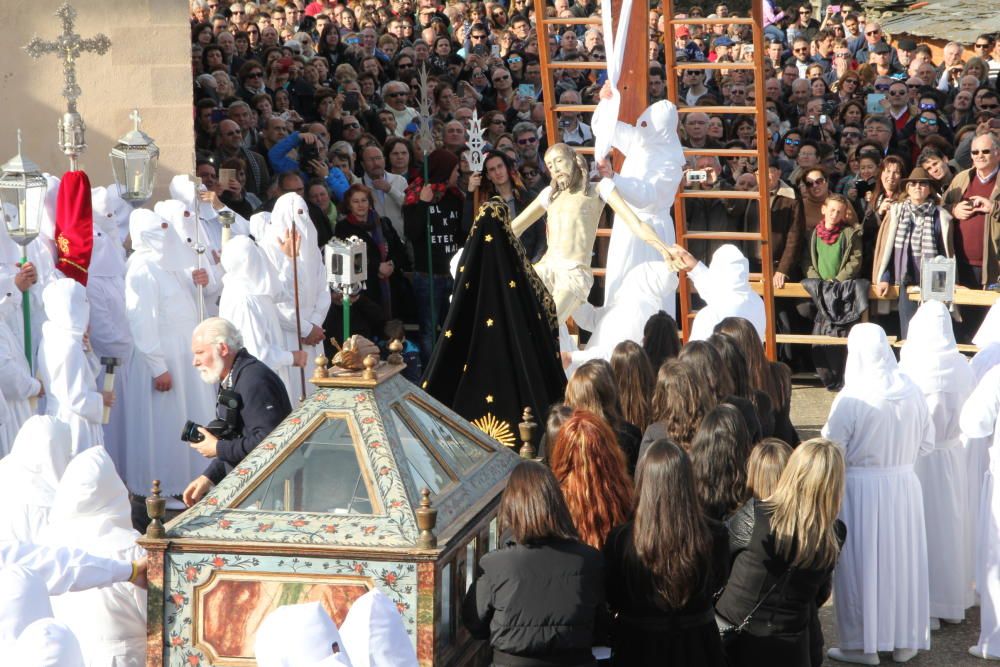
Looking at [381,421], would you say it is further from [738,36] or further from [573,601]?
[738,36]

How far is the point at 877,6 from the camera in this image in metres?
24.4

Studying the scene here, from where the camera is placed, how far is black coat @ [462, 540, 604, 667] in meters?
5.29

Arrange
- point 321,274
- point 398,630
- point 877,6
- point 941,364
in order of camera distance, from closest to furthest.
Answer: point 398,630, point 941,364, point 321,274, point 877,6

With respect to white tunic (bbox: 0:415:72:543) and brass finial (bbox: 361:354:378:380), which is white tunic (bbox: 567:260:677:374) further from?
brass finial (bbox: 361:354:378:380)

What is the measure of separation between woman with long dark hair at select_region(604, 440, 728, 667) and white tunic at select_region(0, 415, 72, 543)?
250 centimetres

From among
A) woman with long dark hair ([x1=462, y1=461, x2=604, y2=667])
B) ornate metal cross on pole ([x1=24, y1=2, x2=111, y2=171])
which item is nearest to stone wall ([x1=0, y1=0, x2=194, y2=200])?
ornate metal cross on pole ([x1=24, y1=2, x2=111, y2=171])

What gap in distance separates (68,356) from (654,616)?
177 inches

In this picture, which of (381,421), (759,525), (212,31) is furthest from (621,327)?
(212,31)

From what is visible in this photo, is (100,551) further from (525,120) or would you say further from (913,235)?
(525,120)

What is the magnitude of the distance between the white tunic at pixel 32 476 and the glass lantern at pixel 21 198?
2006mm

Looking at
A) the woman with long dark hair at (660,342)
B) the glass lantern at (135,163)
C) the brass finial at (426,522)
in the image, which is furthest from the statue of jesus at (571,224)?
the brass finial at (426,522)

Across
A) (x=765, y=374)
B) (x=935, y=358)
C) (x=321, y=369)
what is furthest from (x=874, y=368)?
(x=321, y=369)

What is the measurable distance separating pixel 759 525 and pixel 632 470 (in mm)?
995

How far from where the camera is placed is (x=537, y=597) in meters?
5.32
